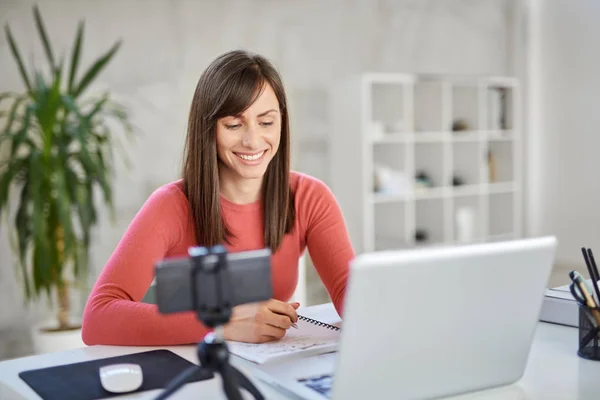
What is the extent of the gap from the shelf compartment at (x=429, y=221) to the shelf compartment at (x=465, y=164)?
0.65 feet

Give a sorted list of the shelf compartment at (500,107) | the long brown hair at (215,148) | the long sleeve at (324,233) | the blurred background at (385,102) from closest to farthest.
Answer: the long brown hair at (215,148), the long sleeve at (324,233), the blurred background at (385,102), the shelf compartment at (500,107)

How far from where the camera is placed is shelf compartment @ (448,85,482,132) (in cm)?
512

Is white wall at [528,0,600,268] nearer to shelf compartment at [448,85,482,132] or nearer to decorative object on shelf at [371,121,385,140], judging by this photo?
shelf compartment at [448,85,482,132]

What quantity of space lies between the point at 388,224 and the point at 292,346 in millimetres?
3600

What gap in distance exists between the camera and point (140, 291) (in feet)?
5.24

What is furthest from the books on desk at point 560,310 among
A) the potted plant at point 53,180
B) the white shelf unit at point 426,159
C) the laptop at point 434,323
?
the white shelf unit at point 426,159

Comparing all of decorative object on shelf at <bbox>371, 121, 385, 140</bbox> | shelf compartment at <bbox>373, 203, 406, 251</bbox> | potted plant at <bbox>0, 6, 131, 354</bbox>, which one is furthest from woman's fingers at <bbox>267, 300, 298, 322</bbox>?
shelf compartment at <bbox>373, 203, 406, 251</bbox>

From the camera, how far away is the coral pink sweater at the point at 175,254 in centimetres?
144

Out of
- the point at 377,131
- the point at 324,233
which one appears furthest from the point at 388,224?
the point at 324,233

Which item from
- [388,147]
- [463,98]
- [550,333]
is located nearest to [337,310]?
[550,333]

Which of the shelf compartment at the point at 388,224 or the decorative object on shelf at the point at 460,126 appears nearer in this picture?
the shelf compartment at the point at 388,224

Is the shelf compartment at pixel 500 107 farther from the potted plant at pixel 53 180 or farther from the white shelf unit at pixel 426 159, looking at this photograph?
the potted plant at pixel 53 180

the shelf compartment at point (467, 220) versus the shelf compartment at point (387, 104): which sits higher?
the shelf compartment at point (387, 104)

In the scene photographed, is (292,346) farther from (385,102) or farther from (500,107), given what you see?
(500,107)
